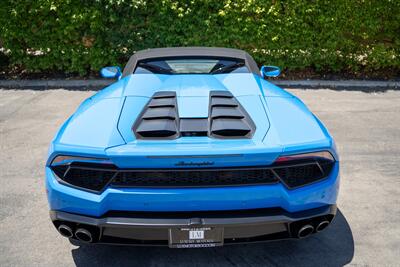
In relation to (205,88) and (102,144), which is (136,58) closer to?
(205,88)

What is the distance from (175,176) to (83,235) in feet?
2.34

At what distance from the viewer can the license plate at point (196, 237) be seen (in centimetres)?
245

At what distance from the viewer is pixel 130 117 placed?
2.83 metres

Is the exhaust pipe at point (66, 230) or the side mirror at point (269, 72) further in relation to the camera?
the side mirror at point (269, 72)

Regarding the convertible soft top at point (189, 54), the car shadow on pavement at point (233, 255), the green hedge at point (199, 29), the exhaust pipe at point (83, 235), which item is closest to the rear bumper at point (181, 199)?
the exhaust pipe at point (83, 235)

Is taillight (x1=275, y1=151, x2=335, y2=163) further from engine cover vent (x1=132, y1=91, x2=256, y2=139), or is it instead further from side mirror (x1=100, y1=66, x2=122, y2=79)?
side mirror (x1=100, y1=66, x2=122, y2=79)

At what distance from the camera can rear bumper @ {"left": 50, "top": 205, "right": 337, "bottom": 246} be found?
2.41m

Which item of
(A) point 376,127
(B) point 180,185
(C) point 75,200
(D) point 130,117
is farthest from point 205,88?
(A) point 376,127

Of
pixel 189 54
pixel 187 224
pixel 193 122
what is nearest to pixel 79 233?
pixel 187 224

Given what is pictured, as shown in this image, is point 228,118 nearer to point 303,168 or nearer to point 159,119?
point 159,119

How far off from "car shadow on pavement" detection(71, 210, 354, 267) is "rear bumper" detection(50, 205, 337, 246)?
0.49 meters

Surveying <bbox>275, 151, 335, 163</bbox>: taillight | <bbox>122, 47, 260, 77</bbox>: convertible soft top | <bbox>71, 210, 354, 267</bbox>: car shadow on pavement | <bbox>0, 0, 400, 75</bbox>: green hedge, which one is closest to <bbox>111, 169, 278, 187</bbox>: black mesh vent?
<bbox>275, 151, 335, 163</bbox>: taillight

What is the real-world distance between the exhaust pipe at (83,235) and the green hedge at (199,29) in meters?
6.67

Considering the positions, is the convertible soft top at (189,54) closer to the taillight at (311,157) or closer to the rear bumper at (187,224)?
the taillight at (311,157)
